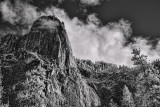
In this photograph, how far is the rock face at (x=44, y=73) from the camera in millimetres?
77625

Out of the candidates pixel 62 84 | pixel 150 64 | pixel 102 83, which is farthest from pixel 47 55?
pixel 150 64

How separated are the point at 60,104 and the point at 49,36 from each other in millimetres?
42269

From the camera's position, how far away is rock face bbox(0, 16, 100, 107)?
7762 cm

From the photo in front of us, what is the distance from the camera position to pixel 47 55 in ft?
351

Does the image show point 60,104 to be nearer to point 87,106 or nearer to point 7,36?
point 87,106

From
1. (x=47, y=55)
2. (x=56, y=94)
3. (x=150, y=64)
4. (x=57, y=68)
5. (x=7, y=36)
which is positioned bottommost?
(x=150, y=64)

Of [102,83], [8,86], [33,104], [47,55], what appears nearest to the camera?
[33,104]

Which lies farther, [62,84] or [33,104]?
[62,84]

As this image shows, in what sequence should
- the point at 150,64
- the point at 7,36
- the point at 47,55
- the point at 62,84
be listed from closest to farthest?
the point at 150,64 → the point at 62,84 → the point at 47,55 → the point at 7,36

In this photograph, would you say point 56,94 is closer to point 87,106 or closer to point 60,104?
point 60,104

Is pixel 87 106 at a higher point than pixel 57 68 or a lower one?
lower

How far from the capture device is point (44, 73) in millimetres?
89500

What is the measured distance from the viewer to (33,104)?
236ft

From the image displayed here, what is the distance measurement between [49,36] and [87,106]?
40488 millimetres
